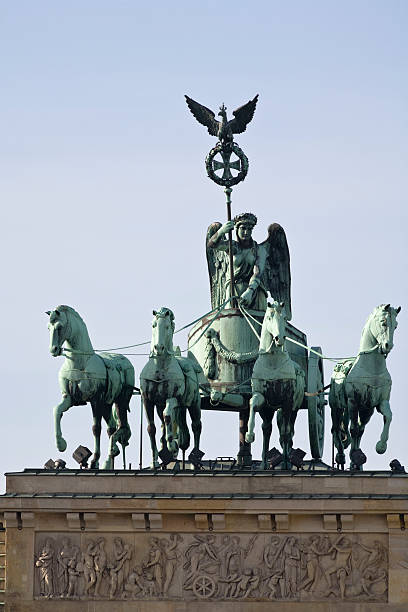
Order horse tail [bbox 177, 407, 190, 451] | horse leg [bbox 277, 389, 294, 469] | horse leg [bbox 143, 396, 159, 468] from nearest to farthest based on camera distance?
horse leg [bbox 277, 389, 294, 469] < horse leg [bbox 143, 396, 159, 468] < horse tail [bbox 177, 407, 190, 451]

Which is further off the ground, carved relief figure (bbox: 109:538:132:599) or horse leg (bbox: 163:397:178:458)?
horse leg (bbox: 163:397:178:458)

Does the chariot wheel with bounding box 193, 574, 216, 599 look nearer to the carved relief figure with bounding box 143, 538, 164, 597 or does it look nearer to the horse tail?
the carved relief figure with bounding box 143, 538, 164, 597

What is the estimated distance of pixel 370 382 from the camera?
63500 mm

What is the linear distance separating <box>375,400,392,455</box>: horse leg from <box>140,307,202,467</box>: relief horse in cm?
369

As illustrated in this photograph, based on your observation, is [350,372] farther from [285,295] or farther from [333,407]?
[285,295]

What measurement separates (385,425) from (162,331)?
14.7 feet

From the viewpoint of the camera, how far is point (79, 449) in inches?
2532

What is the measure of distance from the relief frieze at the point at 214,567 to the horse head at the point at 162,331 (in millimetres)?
3502

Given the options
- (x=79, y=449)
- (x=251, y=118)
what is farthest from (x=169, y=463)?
(x=251, y=118)

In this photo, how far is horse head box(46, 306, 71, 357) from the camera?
208 feet

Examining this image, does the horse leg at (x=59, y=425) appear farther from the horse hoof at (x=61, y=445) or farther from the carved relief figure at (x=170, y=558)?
the carved relief figure at (x=170, y=558)

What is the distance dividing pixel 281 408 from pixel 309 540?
2.95 meters

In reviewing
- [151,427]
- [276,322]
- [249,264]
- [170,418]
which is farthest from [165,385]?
[249,264]

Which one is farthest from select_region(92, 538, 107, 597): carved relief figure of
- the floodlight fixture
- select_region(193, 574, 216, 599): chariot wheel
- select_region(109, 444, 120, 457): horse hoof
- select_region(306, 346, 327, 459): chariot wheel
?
select_region(306, 346, 327, 459): chariot wheel
